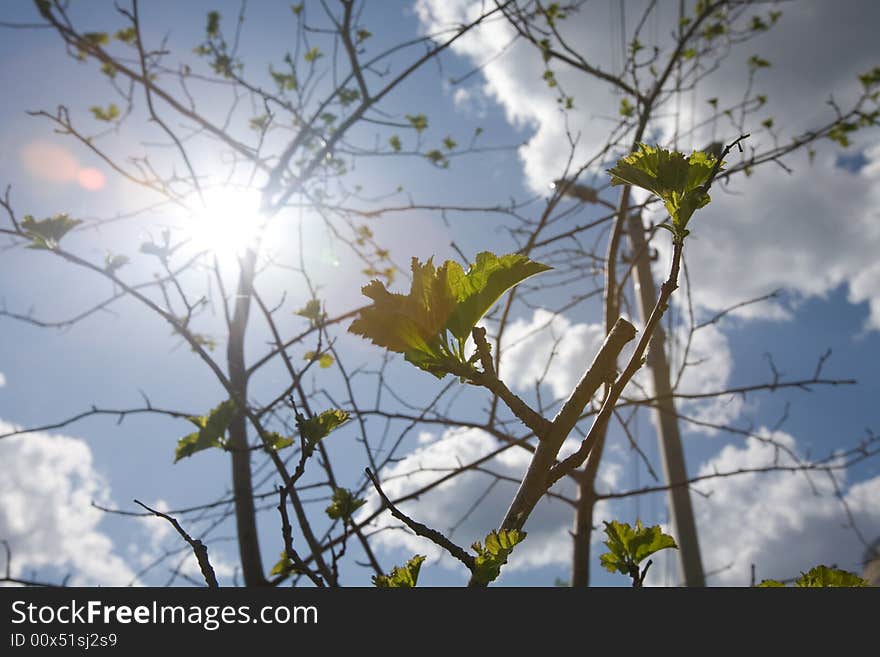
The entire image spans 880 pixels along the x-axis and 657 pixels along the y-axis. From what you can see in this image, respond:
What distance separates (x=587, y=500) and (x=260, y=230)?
5.38ft

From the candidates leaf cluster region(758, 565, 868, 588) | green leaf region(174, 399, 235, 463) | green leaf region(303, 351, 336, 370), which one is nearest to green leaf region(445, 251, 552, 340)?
leaf cluster region(758, 565, 868, 588)

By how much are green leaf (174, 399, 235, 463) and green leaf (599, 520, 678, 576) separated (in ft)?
3.22

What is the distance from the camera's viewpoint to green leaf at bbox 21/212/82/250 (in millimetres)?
1699

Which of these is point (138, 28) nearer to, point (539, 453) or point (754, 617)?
point (539, 453)

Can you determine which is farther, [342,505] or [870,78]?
[870,78]

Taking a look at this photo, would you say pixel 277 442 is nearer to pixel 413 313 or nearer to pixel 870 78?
pixel 413 313

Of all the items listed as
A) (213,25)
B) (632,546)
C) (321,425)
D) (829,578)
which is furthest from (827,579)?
(213,25)

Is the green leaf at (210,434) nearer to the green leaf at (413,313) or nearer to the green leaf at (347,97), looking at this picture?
the green leaf at (413,313)

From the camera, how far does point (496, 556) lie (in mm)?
518

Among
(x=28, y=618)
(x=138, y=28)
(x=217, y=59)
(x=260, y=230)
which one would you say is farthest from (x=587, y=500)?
(x=217, y=59)

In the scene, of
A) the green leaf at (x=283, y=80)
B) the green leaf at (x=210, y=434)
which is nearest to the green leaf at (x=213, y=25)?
the green leaf at (x=283, y=80)

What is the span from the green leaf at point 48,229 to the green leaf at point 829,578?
1953mm

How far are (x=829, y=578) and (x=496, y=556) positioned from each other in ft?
1.17

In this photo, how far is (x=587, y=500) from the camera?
1.54 metres
